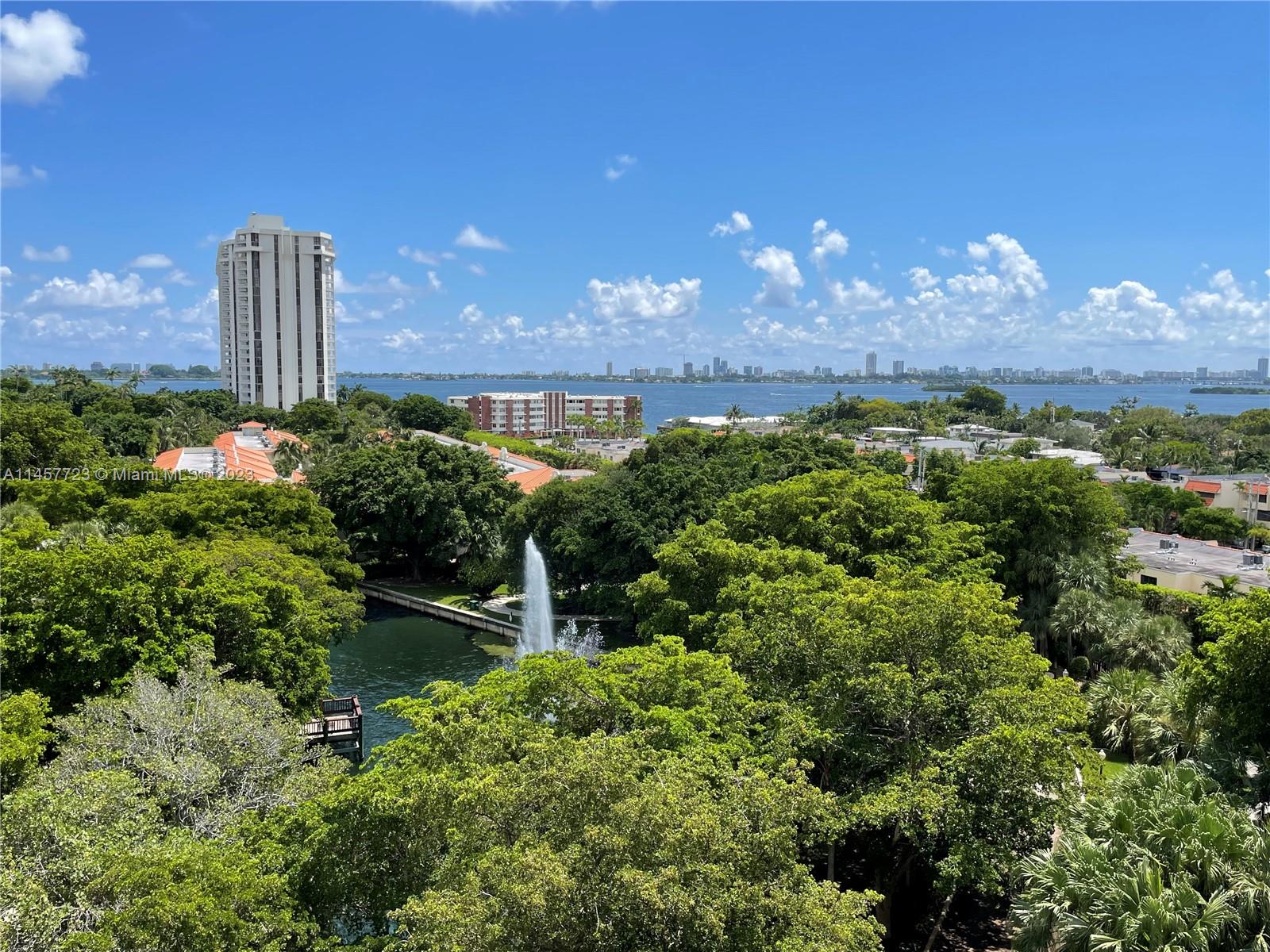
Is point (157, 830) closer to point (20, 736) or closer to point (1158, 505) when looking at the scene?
point (20, 736)

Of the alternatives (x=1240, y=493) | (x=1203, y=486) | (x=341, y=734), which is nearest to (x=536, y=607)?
(x=341, y=734)

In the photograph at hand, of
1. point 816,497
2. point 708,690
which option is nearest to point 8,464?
point 816,497

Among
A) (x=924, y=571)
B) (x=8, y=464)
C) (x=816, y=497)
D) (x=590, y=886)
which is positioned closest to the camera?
(x=590, y=886)

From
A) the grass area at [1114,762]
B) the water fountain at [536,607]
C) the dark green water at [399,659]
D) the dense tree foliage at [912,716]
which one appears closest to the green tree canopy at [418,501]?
the water fountain at [536,607]

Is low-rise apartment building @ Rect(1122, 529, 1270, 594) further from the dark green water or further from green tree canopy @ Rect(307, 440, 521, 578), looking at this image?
green tree canopy @ Rect(307, 440, 521, 578)

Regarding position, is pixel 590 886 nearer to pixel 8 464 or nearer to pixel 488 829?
pixel 488 829

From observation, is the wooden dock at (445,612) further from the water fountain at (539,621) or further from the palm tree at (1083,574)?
the palm tree at (1083,574)
